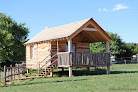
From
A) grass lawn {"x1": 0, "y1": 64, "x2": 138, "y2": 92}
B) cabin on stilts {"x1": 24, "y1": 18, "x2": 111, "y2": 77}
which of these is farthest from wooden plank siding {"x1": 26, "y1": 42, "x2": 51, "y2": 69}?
grass lawn {"x1": 0, "y1": 64, "x2": 138, "y2": 92}

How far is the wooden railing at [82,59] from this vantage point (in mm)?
20219

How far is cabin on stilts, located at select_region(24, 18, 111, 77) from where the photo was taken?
67.1 ft

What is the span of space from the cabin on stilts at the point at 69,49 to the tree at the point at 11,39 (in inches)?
257

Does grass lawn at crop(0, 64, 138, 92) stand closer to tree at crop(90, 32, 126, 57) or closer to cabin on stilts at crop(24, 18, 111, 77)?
cabin on stilts at crop(24, 18, 111, 77)

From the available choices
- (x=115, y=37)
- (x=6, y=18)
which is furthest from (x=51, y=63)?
(x=115, y=37)

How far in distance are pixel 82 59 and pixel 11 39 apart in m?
15.8

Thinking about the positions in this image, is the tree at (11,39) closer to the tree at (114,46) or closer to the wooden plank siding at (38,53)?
the wooden plank siding at (38,53)

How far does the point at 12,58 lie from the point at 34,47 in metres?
8.79

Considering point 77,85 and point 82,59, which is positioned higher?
point 82,59

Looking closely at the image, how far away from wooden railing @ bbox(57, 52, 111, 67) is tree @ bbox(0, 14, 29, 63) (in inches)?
512

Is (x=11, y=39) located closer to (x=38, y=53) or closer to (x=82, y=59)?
(x=38, y=53)

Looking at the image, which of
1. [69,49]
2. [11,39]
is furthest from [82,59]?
[11,39]

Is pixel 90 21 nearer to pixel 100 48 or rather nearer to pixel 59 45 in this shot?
pixel 59 45

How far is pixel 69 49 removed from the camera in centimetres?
2006
